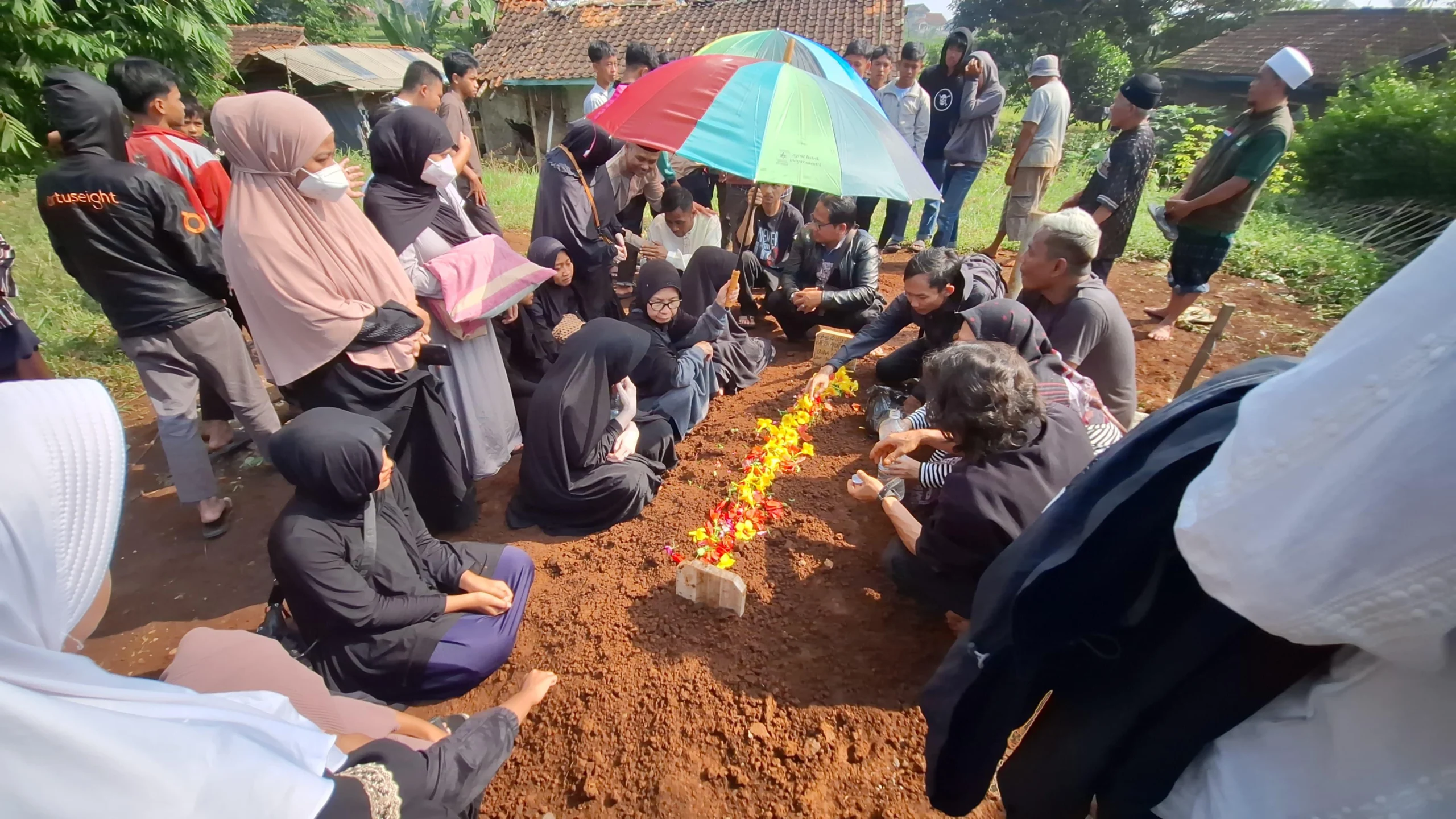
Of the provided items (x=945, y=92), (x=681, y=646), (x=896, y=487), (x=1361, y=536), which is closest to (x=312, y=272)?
(x=681, y=646)

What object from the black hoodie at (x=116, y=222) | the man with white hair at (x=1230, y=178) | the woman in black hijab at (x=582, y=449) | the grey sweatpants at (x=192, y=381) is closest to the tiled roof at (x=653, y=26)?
the man with white hair at (x=1230, y=178)

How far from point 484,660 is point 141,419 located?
12.6 ft

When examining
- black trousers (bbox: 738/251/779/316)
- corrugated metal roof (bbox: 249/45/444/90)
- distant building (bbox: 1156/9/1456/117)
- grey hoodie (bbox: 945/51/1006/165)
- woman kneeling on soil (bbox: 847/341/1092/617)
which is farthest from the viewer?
distant building (bbox: 1156/9/1456/117)

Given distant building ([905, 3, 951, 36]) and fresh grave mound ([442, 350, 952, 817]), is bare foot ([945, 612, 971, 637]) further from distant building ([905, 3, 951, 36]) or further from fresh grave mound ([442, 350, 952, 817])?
distant building ([905, 3, 951, 36])

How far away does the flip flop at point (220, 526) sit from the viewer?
3463 millimetres

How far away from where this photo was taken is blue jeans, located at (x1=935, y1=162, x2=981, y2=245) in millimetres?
7164

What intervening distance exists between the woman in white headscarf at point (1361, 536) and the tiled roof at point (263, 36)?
83.7 ft

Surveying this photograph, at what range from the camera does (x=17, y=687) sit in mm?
765

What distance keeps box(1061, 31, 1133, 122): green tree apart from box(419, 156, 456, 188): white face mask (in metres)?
25.4

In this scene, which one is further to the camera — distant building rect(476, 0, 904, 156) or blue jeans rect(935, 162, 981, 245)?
distant building rect(476, 0, 904, 156)

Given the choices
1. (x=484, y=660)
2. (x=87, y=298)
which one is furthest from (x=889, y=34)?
(x=484, y=660)

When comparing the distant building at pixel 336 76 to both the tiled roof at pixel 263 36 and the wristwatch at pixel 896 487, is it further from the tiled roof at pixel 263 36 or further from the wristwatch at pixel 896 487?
the wristwatch at pixel 896 487

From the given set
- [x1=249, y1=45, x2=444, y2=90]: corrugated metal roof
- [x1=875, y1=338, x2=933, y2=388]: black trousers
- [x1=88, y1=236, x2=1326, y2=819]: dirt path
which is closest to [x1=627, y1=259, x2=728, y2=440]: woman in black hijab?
[x1=88, y1=236, x2=1326, y2=819]: dirt path

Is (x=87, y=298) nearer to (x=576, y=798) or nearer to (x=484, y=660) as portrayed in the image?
(x=484, y=660)
